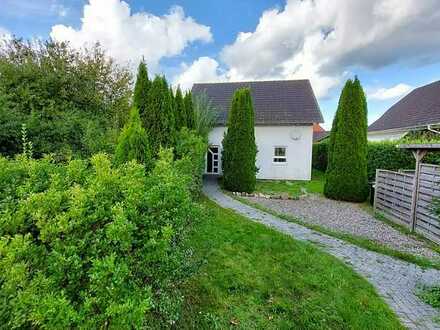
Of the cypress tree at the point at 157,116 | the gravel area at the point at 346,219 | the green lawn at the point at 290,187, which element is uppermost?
the cypress tree at the point at 157,116

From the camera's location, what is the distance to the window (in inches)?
616

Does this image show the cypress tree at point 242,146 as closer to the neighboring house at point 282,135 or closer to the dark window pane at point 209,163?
the neighboring house at point 282,135

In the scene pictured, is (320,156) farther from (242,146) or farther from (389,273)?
(389,273)

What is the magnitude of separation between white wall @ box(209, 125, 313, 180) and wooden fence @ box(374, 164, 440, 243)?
20.7 feet

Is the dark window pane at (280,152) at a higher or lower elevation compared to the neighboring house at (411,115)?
lower

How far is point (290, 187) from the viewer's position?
528 inches

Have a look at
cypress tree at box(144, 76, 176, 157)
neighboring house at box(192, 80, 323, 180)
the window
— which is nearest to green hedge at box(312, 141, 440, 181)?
neighboring house at box(192, 80, 323, 180)

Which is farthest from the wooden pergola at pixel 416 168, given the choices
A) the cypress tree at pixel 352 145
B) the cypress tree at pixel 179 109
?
the cypress tree at pixel 179 109

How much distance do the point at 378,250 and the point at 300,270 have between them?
2446 mm

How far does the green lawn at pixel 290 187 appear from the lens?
12237mm

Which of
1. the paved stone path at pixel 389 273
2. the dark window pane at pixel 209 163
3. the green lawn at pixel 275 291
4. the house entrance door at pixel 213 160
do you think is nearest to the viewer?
the green lawn at pixel 275 291

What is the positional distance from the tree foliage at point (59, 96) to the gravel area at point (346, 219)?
6.53m

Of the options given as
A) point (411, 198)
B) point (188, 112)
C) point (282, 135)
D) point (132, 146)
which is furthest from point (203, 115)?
point (132, 146)

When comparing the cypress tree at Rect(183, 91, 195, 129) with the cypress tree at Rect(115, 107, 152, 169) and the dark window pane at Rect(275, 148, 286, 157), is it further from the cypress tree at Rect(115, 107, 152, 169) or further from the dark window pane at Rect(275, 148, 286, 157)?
the cypress tree at Rect(115, 107, 152, 169)
